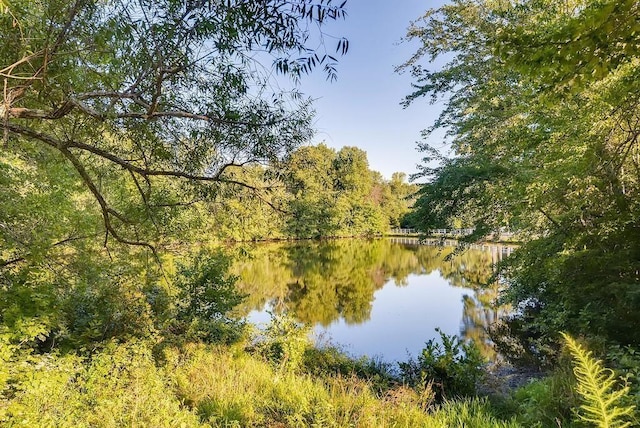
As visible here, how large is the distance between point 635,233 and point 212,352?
6.07m

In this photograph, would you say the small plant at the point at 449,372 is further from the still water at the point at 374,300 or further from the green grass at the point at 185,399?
the still water at the point at 374,300

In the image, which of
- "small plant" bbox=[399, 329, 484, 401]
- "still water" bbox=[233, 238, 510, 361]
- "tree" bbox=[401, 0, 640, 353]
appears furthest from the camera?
"still water" bbox=[233, 238, 510, 361]

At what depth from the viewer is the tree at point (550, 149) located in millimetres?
1927

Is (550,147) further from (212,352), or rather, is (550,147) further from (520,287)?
(212,352)

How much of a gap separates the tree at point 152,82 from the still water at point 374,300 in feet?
6.03

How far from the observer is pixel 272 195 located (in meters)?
3.78

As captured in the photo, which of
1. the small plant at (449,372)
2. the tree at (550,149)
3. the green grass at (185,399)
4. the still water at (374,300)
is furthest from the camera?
the still water at (374,300)

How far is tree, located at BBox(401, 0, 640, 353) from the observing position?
1927mm

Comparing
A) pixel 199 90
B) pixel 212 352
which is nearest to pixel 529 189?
pixel 199 90

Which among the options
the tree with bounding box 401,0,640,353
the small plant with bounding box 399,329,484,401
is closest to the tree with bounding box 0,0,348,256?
the tree with bounding box 401,0,640,353

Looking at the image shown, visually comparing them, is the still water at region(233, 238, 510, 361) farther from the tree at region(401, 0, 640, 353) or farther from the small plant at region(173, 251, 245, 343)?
the tree at region(401, 0, 640, 353)

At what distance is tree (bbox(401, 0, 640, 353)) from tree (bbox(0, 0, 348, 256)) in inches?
53.1

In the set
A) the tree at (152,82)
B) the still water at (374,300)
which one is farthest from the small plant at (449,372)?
the tree at (152,82)

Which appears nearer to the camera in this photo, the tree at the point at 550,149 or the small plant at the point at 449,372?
the tree at the point at 550,149
